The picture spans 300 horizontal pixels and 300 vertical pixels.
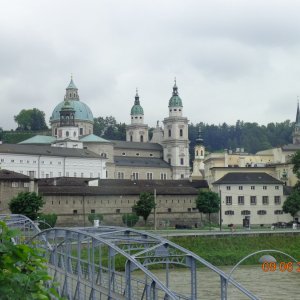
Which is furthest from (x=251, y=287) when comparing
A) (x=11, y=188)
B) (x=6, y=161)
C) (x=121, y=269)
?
(x=6, y=161)

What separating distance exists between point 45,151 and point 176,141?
29.3 m

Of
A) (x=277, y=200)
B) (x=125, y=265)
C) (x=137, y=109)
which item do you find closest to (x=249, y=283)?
(x=125, y=265)

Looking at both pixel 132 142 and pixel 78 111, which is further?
pixel 78 111

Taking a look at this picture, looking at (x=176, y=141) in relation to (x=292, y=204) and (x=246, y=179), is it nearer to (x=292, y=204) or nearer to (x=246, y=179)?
(x=246, y=179)

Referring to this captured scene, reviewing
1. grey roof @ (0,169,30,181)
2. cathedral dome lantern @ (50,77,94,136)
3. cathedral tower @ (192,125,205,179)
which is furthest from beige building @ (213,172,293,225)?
cathedral dome lantern @ (50,77,94,136)

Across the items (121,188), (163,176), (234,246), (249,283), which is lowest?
(249,283)

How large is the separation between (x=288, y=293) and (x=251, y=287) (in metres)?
2.40

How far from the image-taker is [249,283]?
38156 mm

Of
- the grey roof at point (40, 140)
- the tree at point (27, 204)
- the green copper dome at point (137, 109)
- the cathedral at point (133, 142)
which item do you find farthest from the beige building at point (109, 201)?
the green copper dome at point (137, 109)

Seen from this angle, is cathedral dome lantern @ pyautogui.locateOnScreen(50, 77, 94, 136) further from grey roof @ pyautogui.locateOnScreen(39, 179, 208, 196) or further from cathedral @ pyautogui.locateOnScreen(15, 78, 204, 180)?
grey roof @ pyautogui.locateOnScreen(39, 179, 208, 196)

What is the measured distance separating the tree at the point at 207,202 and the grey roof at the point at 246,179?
6.15 meters

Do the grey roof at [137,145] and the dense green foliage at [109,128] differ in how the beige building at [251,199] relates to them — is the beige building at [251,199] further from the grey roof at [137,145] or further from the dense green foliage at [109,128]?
the dense green foliage at [109,128]

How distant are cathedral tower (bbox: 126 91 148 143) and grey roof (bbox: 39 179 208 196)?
48735 millimetres

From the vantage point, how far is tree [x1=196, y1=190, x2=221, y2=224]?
7375 centimetres
